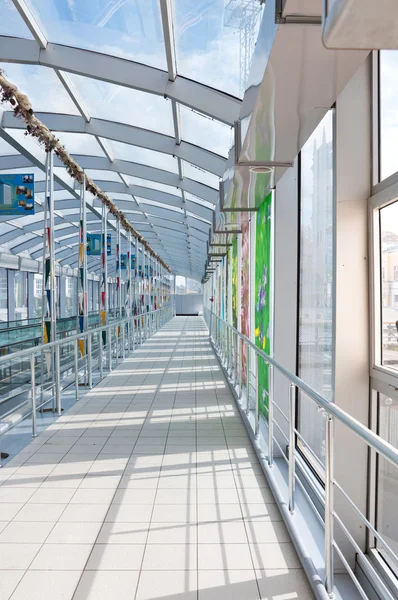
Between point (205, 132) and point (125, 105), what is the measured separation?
3.30 feet

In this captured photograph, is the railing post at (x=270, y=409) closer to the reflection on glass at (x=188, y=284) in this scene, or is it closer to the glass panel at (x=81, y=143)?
the glass panel at (x=81, y=143)

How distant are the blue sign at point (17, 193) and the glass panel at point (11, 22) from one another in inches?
50.6

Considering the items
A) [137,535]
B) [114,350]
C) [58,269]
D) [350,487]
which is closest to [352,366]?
[350,487]

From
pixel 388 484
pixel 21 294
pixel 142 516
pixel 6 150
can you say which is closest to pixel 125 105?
pixel 6 150

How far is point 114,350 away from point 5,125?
4113 mm

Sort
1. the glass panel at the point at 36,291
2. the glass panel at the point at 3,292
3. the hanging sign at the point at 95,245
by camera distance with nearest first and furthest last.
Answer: the hanging sign at the point at 95,245 → the glass panel at the point at 3,292 → the glass panel at the point at 36,291

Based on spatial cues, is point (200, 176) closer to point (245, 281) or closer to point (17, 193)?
point (245, 281)

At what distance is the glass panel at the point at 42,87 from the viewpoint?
5582 mm

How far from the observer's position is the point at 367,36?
3.62 ft

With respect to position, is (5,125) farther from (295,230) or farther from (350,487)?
(350,487)

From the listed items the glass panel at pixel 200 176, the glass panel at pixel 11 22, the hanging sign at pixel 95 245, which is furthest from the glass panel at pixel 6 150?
the glass panel at pixel 11 22

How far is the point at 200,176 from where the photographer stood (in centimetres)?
827

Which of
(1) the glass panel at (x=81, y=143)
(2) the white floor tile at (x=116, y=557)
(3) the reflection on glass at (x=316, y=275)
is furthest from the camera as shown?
(1) the glass panel at (x=81, y=143)

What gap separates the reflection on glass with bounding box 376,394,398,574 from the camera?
2447mm
